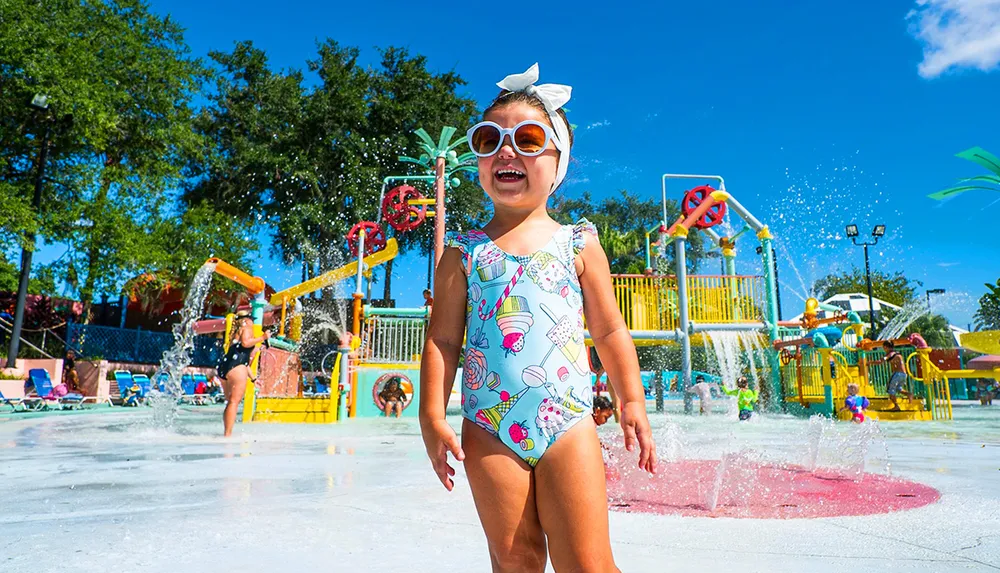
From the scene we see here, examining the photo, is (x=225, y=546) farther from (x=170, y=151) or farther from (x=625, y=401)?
(x=170, y=151)

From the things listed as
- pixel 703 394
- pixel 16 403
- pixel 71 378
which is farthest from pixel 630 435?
pixel 71 378

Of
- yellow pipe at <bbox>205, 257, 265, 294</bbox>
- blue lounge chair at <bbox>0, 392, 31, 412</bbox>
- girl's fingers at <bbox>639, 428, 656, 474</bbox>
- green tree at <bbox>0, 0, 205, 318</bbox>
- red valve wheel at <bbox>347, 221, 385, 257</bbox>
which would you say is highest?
green tree at <bbox>0, 0, 205, 318</bbox>

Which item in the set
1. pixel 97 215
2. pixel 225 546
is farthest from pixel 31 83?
pixel 225 546

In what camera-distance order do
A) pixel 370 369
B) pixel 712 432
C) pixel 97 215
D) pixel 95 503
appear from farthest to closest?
1. pixel 97 215
2. pixel 370 369
3. pixel 712 432
4. pixel 95 503

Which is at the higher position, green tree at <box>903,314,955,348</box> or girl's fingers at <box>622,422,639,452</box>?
green tree at <box>903,314,955,348</box>

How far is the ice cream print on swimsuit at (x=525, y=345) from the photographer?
6.18 ft

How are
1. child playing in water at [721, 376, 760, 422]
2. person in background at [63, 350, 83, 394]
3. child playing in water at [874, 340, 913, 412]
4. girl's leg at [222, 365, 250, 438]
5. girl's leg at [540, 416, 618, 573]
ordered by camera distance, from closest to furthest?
girl's leg at [540, 416, 618, 573] → girl's leg at [222, 365, 250, 438] → child playing in water at [721, 376, 760, 422] → child playing in water at [874, 340, 913, 412] → person in background at [63, 350, 83, 394]

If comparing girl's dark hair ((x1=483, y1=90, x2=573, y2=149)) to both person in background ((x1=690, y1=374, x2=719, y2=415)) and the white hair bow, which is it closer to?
the white hair bow

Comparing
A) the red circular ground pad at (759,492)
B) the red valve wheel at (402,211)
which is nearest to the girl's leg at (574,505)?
the red circular ground pad at (759,492)

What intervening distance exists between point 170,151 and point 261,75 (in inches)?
393

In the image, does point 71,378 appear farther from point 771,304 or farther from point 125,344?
point 771,304

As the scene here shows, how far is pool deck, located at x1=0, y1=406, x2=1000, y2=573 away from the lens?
2580 millimetres

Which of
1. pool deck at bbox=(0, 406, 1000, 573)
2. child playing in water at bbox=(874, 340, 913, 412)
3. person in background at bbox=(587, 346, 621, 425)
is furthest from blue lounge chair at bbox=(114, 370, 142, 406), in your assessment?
child playing in water at bbox=(874, 340, 913, 412)

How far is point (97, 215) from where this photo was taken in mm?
20203
